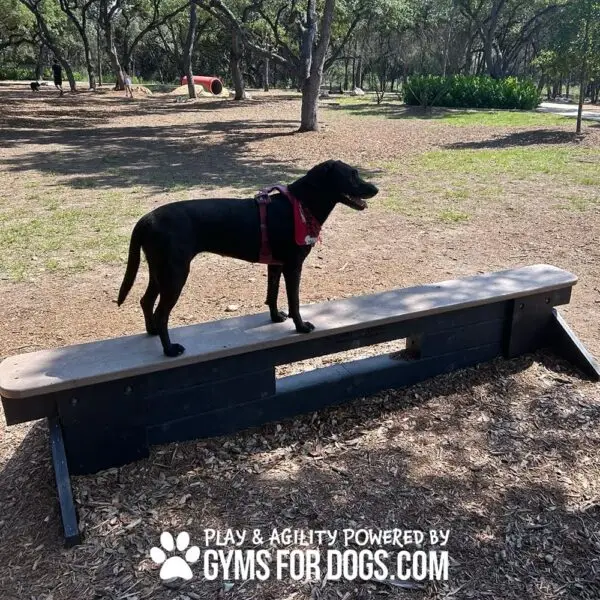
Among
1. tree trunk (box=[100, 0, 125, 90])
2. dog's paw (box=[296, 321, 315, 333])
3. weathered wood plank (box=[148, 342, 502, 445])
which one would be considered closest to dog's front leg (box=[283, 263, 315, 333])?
dog's paw (box=[296, 321, 315, 333])

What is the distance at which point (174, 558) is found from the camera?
2.34 meters

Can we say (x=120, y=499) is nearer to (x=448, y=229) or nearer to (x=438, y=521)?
(x=438, y=521)

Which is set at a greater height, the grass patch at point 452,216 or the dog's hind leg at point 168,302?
the dog's hind leg at point 168,302

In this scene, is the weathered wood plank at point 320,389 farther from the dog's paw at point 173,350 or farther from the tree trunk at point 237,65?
the tree trunk at point 237,65

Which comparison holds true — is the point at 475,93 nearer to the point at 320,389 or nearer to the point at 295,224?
the point at 320,389

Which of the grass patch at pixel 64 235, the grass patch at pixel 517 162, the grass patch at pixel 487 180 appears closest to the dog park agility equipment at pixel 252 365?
the grass patch at pixel 64 235

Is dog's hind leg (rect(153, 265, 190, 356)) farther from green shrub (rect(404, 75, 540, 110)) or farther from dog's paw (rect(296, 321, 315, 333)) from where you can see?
green shrub (rect(404, 75, 540, 110))

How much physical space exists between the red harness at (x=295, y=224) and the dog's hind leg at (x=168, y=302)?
0.39 meters

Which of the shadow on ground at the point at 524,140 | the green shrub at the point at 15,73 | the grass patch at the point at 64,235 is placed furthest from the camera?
the green shrub at the point at 15,73

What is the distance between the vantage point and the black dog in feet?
8.43

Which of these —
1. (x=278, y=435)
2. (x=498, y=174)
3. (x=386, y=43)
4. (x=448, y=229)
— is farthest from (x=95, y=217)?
(x=386, y=43)

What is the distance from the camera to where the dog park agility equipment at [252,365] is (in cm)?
255

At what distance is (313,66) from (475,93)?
44.7 ft

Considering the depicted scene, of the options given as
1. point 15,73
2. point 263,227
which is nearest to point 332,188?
point 263,227
